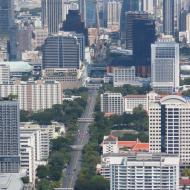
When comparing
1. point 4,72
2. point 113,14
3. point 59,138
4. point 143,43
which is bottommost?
point 59,138

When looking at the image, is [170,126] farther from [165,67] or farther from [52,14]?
[52,14]

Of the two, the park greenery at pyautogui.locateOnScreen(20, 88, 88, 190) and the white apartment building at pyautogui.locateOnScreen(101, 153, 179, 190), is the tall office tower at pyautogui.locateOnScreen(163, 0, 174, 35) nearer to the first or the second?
the park greenery at pyautogui.locateOnScreen(20, 88, 88, 190)

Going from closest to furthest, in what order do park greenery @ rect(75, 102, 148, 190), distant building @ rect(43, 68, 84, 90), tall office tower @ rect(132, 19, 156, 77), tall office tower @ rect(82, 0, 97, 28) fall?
park greenery @ rect(75, 102, 148, 190) < distant building @ rect(43, 68, 84, 90) < tall office tower @ rect(132, 19, 156, 77) < tall office tower @ rect(82, 0, 97, 28)

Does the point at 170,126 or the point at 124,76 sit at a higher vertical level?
the point at 170,126

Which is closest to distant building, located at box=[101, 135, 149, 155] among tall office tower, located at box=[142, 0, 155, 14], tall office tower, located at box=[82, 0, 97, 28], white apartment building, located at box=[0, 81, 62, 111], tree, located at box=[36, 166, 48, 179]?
tree, located at box=[36, 166, 48, 179]

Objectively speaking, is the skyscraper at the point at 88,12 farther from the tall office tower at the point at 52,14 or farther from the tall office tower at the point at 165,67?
the tall office tower at the point at 165,67

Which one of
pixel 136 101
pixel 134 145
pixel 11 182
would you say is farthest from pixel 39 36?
pixel 11 182
